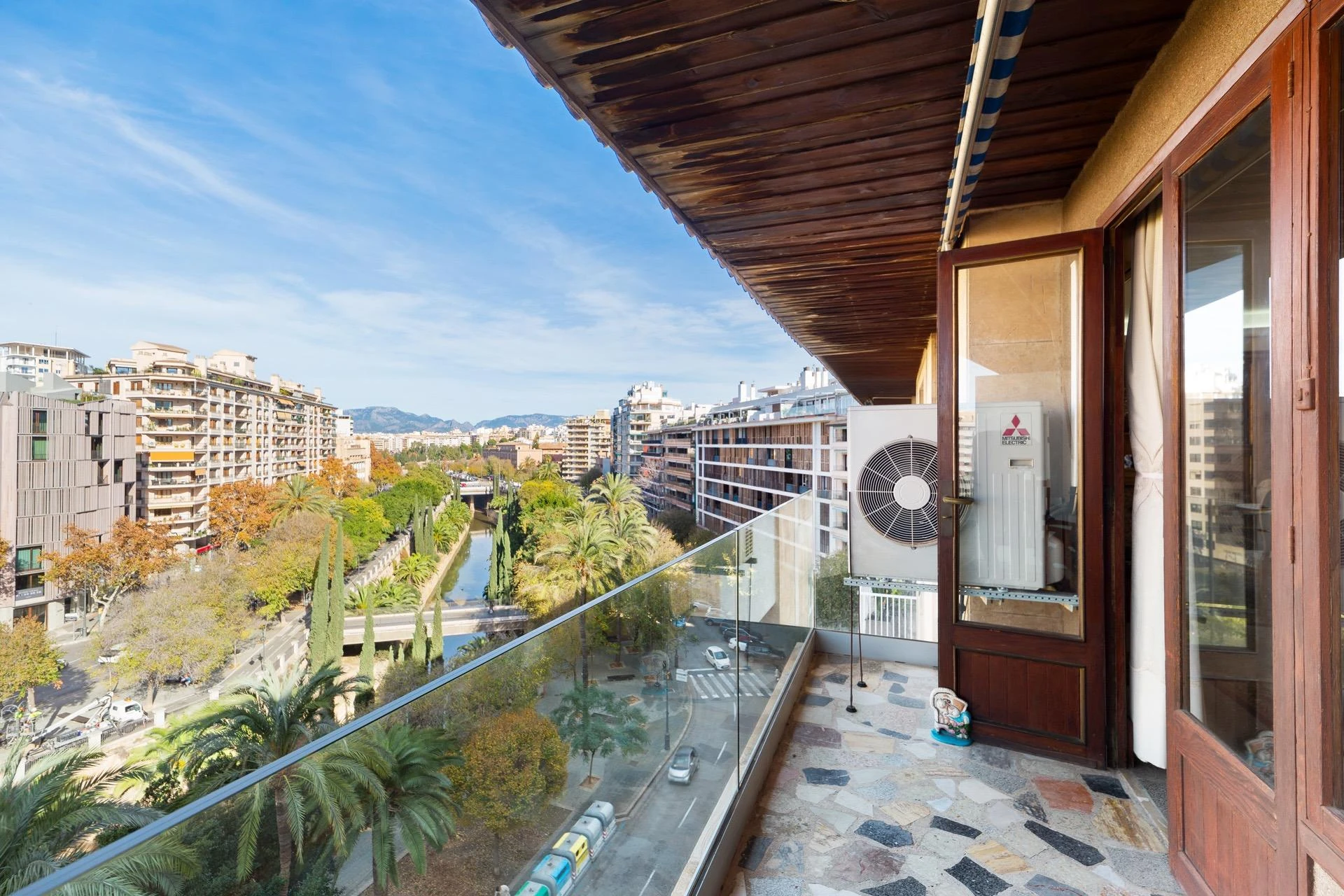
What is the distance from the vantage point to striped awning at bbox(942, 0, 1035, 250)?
1.29m

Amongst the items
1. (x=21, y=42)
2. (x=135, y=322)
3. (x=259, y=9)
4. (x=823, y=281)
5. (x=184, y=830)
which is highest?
(x=259, y=9)

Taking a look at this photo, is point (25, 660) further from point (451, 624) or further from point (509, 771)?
point (509, 771)

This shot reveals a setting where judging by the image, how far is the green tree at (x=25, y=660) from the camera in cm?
2002

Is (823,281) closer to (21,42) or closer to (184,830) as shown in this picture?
(184,830)

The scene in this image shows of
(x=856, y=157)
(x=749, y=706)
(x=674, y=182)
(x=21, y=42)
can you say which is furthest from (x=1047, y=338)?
(x=21, y=42)

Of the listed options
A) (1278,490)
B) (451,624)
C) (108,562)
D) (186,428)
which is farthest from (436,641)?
(186,428)

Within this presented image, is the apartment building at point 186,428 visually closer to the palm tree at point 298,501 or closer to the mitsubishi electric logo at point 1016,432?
the palm tree at point 298,501

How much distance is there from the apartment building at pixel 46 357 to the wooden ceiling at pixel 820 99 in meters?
66.8

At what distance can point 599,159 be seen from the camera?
94.4 m

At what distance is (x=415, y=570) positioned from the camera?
36438 mm

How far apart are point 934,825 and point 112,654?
3327cm

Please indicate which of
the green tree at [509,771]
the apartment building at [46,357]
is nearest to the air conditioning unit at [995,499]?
the green tree at [509,771]

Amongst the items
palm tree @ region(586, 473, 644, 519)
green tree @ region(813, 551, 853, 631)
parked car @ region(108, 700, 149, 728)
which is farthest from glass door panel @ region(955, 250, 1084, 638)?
parked car @ region(108, 700, 149, 728)

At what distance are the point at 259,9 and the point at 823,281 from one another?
110m
